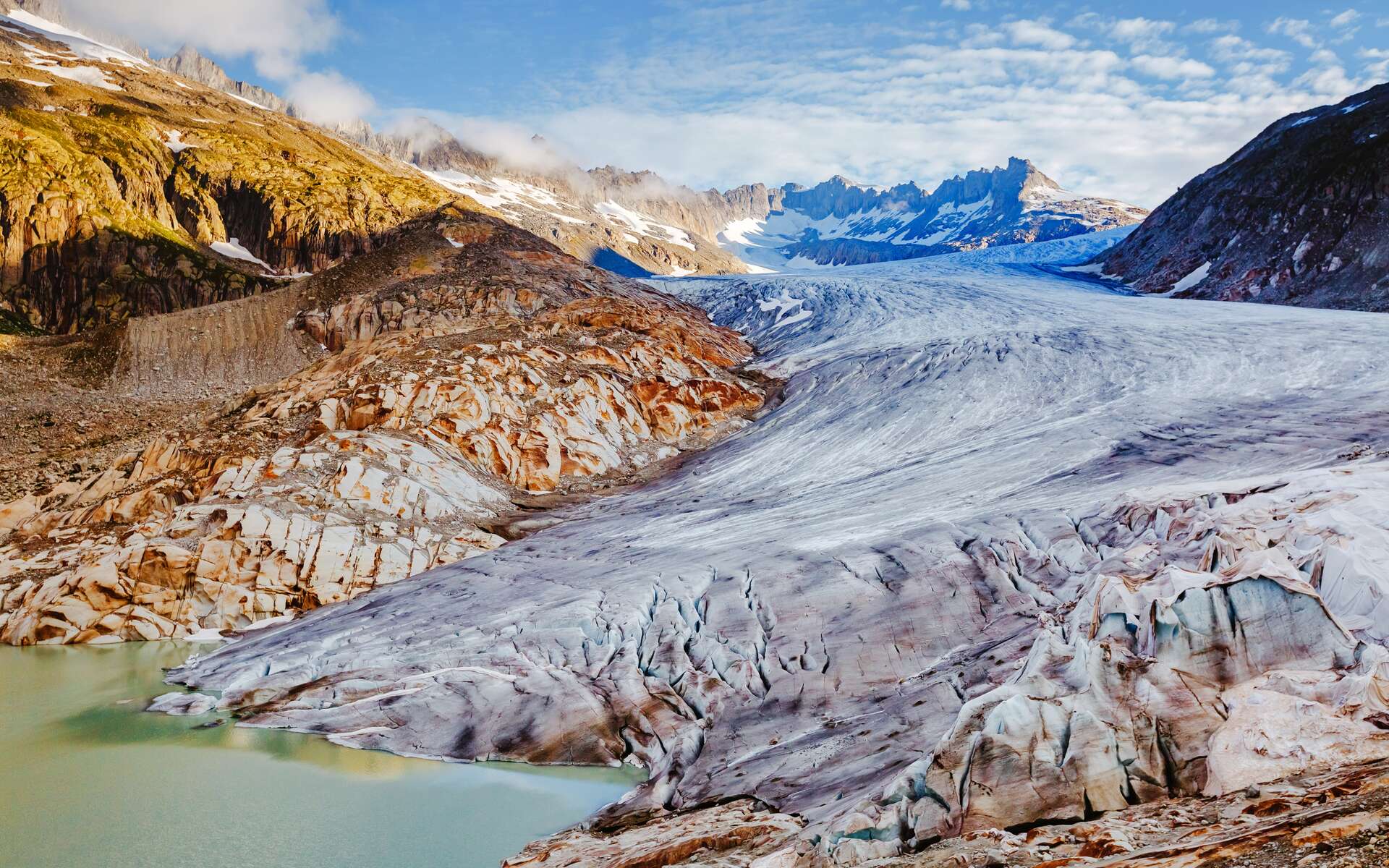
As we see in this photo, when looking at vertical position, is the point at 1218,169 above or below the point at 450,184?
below

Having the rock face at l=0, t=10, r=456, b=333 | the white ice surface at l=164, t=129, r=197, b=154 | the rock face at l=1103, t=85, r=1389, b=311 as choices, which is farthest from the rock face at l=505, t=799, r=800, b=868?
the white ice surface at l=164, t=129, r=197, b=154

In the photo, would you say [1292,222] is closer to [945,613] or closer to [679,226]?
[945,613]

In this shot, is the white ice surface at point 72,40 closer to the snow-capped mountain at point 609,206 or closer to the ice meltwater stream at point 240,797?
the snow-capped mountain at point 609,206

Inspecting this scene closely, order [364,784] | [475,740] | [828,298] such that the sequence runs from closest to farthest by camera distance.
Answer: [364,784]
[475,740]
[828,298]

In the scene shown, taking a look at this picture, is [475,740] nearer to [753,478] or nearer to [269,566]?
[269,566]

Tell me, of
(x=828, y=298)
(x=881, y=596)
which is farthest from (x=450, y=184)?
(x=881, y=596)

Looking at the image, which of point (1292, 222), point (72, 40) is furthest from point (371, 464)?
point (72, 40)

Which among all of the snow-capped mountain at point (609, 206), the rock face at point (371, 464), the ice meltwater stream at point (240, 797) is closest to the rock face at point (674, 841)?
the ice meltwater stream at point (240, 797)
